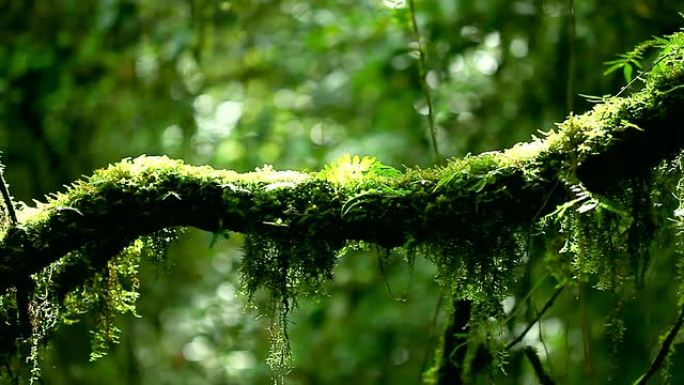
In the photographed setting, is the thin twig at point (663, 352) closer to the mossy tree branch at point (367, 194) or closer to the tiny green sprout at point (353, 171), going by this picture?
the mossy tree branch at point (367, 194)

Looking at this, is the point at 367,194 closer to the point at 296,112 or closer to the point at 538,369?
the point at 538,369

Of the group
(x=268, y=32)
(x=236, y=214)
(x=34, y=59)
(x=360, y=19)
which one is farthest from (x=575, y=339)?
(x=34, y=59)

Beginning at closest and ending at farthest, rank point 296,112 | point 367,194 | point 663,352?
1. point 367,194
2. point 663,352
3. point 296,112

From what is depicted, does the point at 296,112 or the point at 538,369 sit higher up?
the point at 296,112

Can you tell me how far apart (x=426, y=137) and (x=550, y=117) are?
1.93ft

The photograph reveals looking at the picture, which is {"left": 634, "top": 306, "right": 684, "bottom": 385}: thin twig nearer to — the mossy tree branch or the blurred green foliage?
the mossy tree branch

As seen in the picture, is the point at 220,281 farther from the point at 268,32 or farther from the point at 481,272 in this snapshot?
the point at 481,272

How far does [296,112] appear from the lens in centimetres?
399

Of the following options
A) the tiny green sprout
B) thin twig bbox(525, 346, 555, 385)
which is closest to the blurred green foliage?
thin twig bbox(525, 346, 555, 385)

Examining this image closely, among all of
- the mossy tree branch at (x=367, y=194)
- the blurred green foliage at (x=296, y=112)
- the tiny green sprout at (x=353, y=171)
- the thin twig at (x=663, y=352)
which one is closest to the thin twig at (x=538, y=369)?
the thin twig at (x=663, y=352)

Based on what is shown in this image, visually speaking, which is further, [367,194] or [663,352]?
[663,352]

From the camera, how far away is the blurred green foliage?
9.46ft

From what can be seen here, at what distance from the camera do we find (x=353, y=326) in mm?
3320

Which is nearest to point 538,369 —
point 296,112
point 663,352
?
point 663,352
